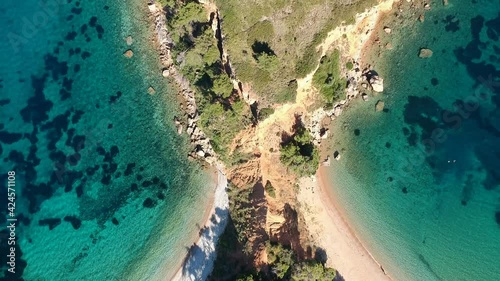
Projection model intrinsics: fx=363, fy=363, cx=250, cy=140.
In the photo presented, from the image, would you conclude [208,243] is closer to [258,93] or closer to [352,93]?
[258,93]

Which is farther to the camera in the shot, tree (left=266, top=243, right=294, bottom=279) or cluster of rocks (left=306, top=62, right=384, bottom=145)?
cluster of rocks (left=306, top=62, right=384, bottom=145)

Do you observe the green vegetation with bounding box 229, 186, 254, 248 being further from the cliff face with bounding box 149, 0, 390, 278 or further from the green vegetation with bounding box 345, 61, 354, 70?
the green vegetation with bounding box 345, 61, 354, 70

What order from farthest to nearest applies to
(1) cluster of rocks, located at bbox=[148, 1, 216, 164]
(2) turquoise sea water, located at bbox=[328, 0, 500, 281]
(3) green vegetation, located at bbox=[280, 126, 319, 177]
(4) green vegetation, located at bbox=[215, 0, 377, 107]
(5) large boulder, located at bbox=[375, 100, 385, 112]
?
(5) large boulder, located at bbox=[375, 100, 385, 112]
(1) cluster of rocks, located at bbox=[148, 1, 216, 164]
(2) turquoise sea water, located at bbox=[328, 0, 500, 281]
(3) green vegetation, located at bbox=[280, 126, 319, 177]
(4) green vegetation, located at bbox=[215, 0, 377, 107]

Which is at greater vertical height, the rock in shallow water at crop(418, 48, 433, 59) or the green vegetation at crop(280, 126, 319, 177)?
the rock in shallow water at crop(418, 48, 433, 59)

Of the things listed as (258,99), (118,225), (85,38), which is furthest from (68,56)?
(258,99)

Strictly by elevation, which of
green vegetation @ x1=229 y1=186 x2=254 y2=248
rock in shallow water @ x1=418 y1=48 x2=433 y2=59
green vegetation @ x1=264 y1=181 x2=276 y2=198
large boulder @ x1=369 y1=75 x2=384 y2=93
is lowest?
green vegetation @ x1=229 y1=186 x2=254 y2=248

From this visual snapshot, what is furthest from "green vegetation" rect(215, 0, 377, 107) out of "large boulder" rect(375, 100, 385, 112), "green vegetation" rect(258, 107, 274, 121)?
"large boulder" rect(375, 100, 385, 112)

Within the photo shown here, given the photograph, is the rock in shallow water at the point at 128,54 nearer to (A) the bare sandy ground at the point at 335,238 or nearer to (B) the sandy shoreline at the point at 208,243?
(B) the sandy shoreline at the point at 208,243

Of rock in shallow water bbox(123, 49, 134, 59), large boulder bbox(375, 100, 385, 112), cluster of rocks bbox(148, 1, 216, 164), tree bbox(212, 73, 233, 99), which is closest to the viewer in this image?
tree bbox(212, 73, 233, 99)
